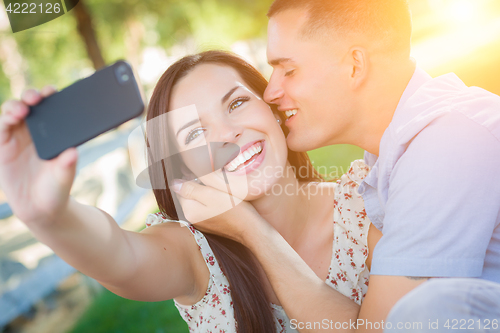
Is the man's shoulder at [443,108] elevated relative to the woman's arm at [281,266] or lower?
elevated

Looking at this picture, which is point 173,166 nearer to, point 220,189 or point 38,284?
point 220,189

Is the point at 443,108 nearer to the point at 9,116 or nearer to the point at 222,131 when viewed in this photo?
the point at 222,131

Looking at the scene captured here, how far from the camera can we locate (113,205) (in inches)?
198

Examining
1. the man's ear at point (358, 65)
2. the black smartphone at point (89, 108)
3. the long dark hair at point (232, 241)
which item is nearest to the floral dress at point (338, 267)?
the long dark hair at point (232, 241)

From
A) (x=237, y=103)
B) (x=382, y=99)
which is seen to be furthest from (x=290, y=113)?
(x=382, y=99)

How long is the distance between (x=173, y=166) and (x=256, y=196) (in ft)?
1.47

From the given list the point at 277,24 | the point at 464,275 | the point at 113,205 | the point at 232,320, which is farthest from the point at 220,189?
the point at 113,205

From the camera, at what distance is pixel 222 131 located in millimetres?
1851

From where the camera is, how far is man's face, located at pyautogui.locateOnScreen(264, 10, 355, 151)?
1.98 m

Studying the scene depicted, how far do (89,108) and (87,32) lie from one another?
5701mm

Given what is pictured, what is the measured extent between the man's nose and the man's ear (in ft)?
1.23

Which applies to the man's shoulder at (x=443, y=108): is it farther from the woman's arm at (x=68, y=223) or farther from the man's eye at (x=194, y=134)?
the woman's arm at (x=68, y=223)

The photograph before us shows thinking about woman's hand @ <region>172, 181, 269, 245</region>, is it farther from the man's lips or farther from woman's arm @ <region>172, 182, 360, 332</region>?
the man's lips

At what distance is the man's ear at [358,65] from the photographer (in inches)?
75.7
